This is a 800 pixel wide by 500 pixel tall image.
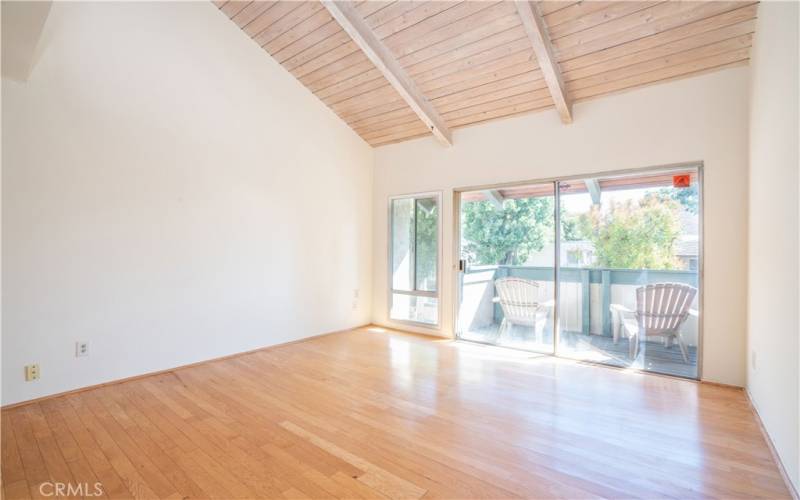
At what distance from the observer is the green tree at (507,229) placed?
4199 mm

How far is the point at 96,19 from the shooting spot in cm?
316

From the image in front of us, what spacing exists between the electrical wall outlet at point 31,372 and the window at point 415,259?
374 cm

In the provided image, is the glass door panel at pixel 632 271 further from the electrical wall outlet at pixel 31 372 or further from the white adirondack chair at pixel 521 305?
the electrical wall outlet at pixel 31 372

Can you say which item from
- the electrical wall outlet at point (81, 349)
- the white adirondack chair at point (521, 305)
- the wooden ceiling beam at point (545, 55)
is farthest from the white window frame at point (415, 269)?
the electrical wall outlet at point (81, 349)

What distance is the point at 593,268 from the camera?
384cm

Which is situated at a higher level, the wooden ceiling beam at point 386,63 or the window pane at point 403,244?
the wooden ceiling beam at point 386,63

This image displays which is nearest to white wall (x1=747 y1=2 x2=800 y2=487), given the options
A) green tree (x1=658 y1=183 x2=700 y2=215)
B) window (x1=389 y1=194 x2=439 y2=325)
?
green tree (x1=658 y1=183 x2=700 y2=215)

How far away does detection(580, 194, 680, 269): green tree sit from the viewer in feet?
11.4

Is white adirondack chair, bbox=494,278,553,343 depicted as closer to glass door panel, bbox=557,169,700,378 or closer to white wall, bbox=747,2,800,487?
glass door panel, bbox=557,169,700,378

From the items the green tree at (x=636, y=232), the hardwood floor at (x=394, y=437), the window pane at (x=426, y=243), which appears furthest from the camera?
the window pane at (x=426, y=243)

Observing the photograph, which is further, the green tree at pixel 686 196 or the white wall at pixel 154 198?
the green tree at pixel 686 196

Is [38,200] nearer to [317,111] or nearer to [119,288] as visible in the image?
[119,288]

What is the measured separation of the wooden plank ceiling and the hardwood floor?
8.99 ft

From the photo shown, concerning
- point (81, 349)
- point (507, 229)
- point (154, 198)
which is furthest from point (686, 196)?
point (81, 349)
